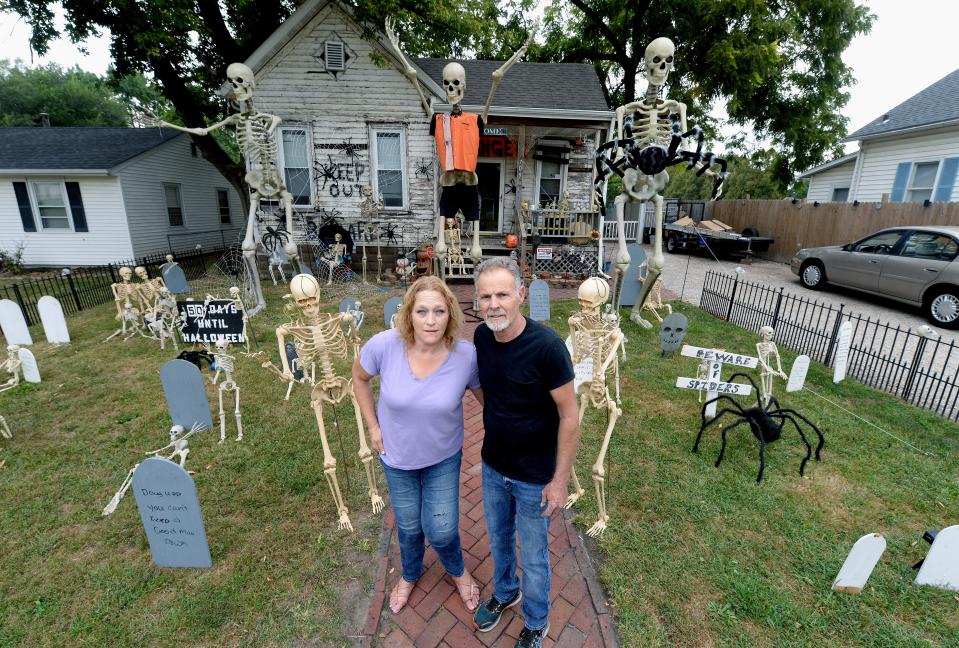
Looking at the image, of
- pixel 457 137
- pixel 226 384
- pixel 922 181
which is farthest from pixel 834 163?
pixel 226 384

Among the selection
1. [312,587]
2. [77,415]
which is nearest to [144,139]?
[77,415]

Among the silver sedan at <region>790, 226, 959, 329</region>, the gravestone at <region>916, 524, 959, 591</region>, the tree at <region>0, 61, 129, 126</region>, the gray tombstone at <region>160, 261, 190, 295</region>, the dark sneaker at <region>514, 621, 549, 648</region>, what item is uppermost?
the tree at <region>0, 61, 129, 126</region>

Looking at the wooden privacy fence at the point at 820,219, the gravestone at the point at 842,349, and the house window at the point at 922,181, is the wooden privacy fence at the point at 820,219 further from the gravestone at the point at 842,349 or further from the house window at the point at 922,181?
the gravestone at the point at 842,349

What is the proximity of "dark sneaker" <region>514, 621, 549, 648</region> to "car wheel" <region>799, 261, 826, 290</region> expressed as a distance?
1337 centimetres

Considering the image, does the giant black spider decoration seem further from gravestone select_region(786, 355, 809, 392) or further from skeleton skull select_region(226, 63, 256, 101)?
skeleton skull select_region(226, 63, 256, 101)

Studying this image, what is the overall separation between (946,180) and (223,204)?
2796 centimetres

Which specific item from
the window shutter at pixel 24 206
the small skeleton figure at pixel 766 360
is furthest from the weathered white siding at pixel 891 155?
the window shutter at pixel 24 206

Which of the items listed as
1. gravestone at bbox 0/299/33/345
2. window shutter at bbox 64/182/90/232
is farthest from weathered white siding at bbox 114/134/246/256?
gravestone at bbox 0/299/33/345

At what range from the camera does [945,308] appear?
884 cm

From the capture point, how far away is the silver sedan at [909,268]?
8758 millimetres

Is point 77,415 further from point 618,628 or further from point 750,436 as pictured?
point 750,436

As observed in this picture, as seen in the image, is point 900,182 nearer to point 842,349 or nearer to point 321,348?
point 842,349

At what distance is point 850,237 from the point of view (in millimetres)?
14539

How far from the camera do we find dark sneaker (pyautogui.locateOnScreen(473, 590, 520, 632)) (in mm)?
2785
